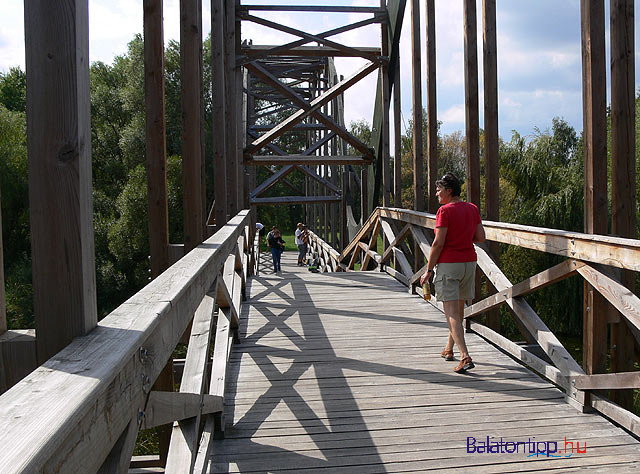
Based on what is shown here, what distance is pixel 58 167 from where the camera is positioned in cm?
120

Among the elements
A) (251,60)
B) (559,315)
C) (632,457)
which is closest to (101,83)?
(251,60)

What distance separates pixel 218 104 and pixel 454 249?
2.81 meters

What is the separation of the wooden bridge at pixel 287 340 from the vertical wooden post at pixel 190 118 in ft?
0.04

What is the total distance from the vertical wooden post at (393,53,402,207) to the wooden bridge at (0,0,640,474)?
1120 mm

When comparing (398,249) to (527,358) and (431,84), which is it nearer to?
(431,84)

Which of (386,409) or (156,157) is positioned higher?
(156,157)

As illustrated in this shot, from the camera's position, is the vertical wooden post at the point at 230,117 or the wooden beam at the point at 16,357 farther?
the vertical wooden post at the point at 230,117

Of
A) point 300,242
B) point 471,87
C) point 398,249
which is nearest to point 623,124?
point 471,87

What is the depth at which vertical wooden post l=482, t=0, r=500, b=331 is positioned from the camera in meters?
4.73

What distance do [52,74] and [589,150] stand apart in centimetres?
294

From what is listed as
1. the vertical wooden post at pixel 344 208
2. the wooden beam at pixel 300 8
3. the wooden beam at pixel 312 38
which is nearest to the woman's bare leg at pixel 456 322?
the wooden beam at pixel 312 38

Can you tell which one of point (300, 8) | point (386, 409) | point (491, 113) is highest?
point (300, 8)

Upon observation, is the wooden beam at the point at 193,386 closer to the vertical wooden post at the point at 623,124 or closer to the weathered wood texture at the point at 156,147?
the weathered wood texture at the point at 156,147

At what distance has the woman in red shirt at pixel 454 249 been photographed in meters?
3.82
